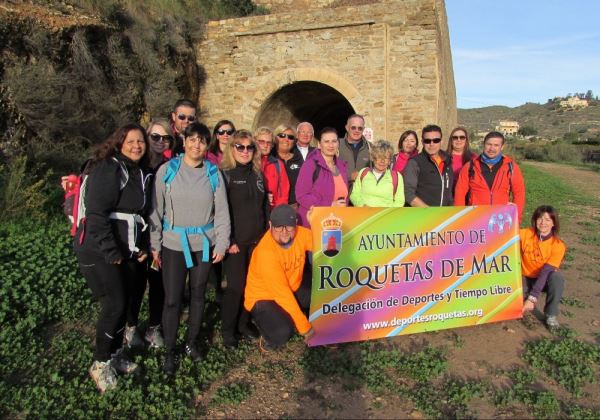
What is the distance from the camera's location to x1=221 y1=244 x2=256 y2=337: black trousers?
142 inches

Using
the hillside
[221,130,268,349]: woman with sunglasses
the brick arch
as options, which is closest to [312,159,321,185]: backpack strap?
[221,130,268,349]: woman with sunglasses

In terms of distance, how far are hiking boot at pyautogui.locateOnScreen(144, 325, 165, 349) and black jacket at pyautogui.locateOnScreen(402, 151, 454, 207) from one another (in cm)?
292

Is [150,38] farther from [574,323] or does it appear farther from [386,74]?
[574,323]

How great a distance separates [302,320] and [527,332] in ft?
7.76

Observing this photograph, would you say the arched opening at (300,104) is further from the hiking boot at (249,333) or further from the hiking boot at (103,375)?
the hiking boot at (103,375)

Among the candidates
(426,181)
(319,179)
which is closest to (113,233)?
(319,179)

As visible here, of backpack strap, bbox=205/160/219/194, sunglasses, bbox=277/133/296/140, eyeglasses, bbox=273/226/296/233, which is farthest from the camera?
sunglasses, bbox=277/133/296/140

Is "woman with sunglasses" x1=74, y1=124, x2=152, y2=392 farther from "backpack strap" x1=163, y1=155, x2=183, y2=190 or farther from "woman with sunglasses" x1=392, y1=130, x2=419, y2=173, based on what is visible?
"woman with sunglasses" x1=392, y1=130, x2=419, y2=173

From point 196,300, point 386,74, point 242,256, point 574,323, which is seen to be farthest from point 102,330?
point 386,74

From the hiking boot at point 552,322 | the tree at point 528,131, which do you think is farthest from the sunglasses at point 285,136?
the tree at point 528,131

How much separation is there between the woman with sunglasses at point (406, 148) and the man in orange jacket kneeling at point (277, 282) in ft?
6.65

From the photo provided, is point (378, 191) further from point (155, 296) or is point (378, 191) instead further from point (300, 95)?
point (300, 95)

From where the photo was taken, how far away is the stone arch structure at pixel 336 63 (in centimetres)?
1017

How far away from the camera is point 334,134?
405 centimetres
